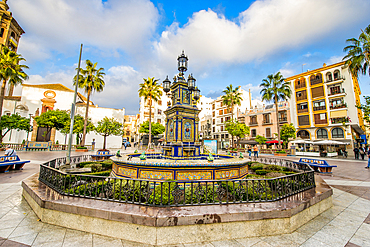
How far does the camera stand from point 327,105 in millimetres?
33438

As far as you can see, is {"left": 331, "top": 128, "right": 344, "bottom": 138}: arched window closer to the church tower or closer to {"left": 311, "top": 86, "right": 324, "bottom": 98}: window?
{"left": 311, "top": 86, "right": 324, "bottom": 98}: window

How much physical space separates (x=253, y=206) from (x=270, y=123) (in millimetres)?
41432

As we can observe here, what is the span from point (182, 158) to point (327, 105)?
38.1m

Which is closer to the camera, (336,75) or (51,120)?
(51,120)

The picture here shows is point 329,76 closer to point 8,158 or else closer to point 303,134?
point 303,134

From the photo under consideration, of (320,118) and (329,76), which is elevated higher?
(329,76)

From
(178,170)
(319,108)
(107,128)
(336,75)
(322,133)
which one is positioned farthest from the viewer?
(319,108)

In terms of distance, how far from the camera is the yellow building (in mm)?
30766

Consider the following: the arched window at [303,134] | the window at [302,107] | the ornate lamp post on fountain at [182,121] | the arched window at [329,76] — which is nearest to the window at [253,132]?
the arched window at [303,134]

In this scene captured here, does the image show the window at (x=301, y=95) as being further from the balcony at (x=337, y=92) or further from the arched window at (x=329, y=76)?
the arched window at (x=329, y=76)

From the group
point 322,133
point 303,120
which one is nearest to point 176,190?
point 322,133

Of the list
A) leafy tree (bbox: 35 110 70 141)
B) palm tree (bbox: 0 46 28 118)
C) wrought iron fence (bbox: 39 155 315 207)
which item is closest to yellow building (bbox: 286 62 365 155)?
wrought iron fence (bbox: 39 155 315 207)

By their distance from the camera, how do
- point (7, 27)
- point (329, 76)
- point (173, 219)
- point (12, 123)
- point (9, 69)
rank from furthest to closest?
point (7, 27)
point (329, 76)
point (12, 123)
point (9, 69)
point (173, 219)

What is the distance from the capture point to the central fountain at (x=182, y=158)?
707 centimetres
